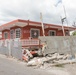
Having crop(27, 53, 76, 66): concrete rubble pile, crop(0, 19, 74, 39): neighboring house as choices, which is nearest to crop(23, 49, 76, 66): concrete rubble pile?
crop(27, 53, 76, 66): concrete rubble pile

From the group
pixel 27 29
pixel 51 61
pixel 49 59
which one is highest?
pixel 27 29

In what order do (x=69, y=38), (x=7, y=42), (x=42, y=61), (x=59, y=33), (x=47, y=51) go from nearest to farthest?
(x=42, y=61) → (x=47, y=51) → (x=69, y=38) → (x=7, y=42) → (x=59, y=33)

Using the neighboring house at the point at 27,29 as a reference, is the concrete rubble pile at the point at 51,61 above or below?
below

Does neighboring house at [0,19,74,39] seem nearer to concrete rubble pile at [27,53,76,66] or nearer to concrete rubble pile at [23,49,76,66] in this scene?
concrete rubble pile at [23,49,76,66]

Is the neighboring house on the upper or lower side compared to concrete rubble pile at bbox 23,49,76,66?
upper

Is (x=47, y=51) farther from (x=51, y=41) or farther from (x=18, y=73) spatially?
(x=18, y=73)

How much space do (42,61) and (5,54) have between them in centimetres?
803

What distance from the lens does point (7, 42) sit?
1862cm

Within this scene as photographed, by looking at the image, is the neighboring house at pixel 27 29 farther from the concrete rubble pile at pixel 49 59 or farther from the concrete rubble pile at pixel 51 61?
the concrete rubble pile at pixel 51 61

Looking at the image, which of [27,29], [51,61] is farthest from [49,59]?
[27,29]

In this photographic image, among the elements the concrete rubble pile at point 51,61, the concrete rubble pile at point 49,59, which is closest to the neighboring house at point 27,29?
the concrete rubble pile at point 49,59

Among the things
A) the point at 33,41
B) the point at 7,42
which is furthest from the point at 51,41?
the point at 7,42

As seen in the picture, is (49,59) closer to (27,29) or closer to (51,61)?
(51,61)

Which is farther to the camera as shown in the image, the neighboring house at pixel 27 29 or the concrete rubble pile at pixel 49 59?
the neighboring house at pixel 27 29
